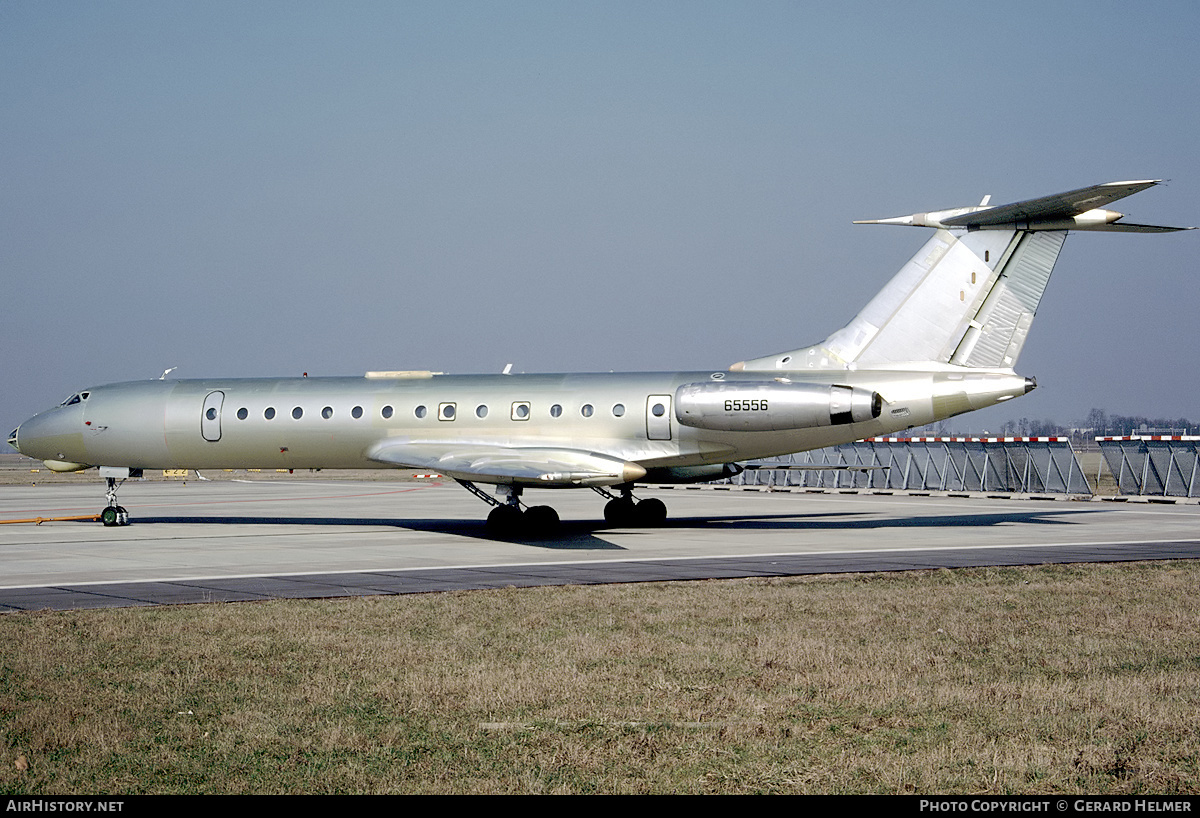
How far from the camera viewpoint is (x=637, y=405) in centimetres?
2297

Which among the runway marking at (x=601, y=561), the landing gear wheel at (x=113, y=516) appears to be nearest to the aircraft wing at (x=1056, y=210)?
the runway marking at (x=601, y=561)

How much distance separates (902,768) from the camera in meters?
6.08

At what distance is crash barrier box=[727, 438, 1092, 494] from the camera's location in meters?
37.0

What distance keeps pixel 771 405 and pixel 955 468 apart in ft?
70.4

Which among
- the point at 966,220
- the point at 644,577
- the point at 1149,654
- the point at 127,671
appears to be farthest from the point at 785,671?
the point at 966,220

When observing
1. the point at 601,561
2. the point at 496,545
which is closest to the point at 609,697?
the point at 601,561

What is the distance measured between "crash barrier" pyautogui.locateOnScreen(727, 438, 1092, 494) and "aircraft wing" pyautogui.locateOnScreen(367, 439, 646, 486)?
14.6 metres

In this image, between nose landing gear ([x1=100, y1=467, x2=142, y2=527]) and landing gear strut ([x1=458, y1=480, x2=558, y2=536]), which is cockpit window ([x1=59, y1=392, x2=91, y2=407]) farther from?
landing gear strut ([x1=458, y1=480, x2=558, y2=536])

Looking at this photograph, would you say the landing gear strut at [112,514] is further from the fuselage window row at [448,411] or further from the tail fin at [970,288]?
the tail fin at [970,288]

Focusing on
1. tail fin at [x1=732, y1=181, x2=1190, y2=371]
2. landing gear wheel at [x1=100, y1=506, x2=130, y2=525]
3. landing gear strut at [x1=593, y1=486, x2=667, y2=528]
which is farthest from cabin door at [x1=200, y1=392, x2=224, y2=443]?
tail fin at [x1=732, y1=181, x2=1190, y2=371]

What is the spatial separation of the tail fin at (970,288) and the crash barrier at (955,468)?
12.5m

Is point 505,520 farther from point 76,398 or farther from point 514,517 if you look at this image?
point 76,398

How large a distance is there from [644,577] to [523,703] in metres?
7.39

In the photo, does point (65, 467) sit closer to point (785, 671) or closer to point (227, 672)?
point (227, 672)
